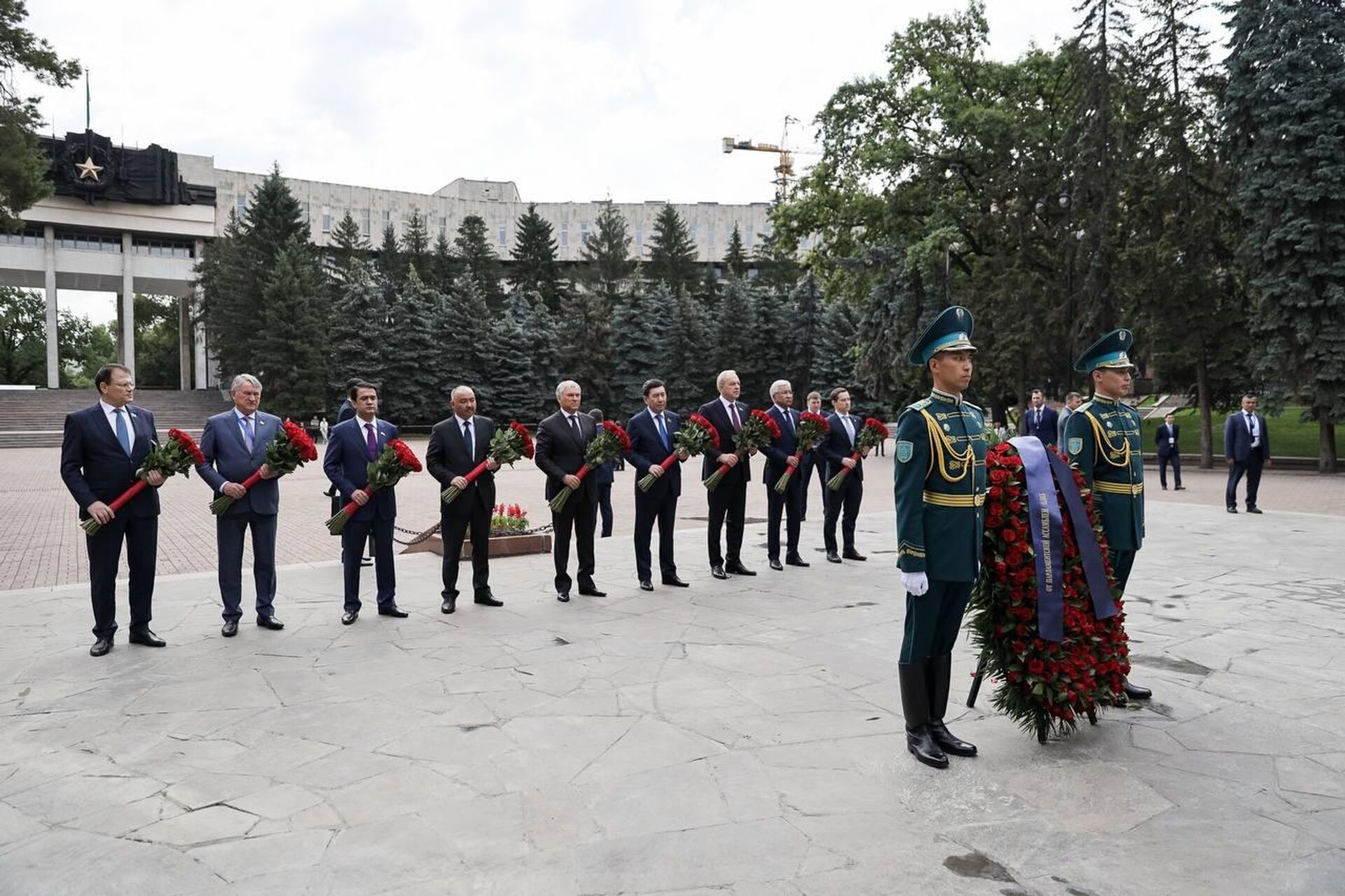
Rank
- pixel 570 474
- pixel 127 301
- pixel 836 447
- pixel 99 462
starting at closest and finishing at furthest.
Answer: pixel 99 462 < pixel 570 474 < pixel 836 447 < pixel 127 301

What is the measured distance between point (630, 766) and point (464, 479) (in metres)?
4.31

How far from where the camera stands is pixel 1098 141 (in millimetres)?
25594

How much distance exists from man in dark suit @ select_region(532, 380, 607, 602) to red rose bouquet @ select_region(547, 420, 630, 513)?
5 centimetres

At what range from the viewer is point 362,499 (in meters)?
7.42

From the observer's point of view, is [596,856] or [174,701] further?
[174,701]

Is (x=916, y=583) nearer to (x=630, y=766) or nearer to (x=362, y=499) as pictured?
(x=630, y=766)

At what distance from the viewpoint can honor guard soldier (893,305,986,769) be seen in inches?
169

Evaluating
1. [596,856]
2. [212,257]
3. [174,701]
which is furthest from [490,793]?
[212,257]

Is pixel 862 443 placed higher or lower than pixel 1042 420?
lower

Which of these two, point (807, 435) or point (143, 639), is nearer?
point (143, 639)

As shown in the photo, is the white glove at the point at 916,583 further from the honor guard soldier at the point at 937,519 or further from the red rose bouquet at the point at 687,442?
the red rose bouquet at the point at 687,442

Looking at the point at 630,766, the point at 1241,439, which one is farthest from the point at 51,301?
the point at 630,766

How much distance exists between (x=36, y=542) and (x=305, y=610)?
665 centimetres

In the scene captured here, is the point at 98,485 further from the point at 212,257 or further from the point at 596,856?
the point at 212,257
